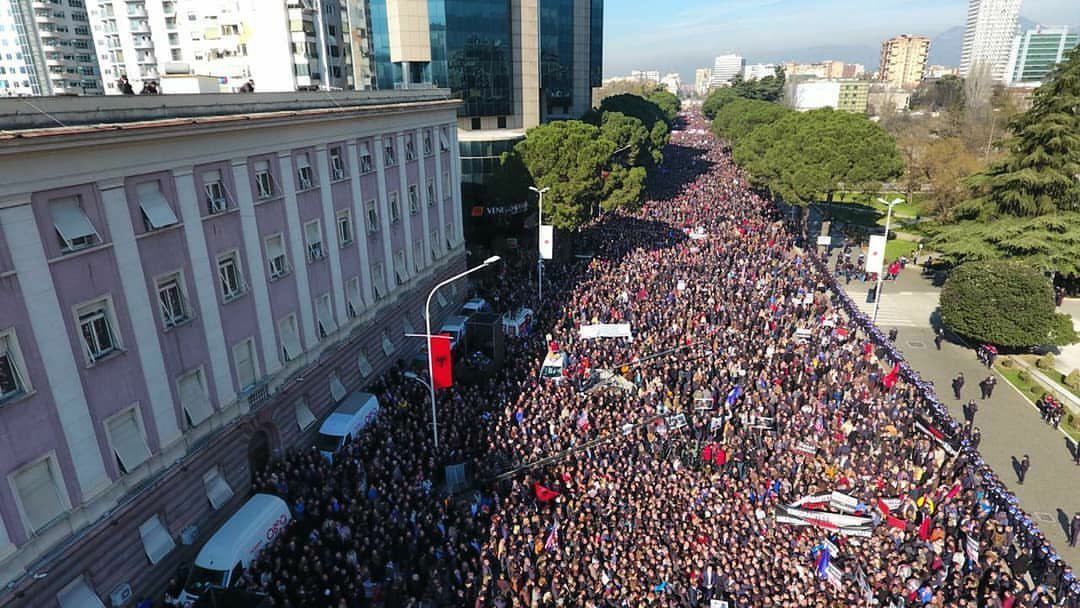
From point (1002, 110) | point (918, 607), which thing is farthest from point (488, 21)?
point (1002, 110)

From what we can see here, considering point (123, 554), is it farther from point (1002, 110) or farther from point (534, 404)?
point (1002, 110)

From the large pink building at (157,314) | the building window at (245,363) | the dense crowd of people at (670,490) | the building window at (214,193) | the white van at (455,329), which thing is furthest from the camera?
the white van at (455,329)

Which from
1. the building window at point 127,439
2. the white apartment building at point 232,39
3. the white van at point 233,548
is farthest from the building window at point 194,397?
the white apartment building at point 232,39

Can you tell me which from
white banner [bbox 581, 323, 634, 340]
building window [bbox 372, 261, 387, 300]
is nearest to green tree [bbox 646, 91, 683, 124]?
white banner [bbox 581, 323, 634, 340]

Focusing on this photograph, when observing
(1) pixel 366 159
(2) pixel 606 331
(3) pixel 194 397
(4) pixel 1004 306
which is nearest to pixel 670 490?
(2) pixel 606 331

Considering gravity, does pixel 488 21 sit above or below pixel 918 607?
above

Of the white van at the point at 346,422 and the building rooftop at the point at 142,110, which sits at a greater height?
the building rooftop at the point at 142,110

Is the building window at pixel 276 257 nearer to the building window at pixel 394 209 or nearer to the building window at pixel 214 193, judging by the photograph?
the building window at pixel 214 193

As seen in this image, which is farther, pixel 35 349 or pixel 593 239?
pixel 593 239
